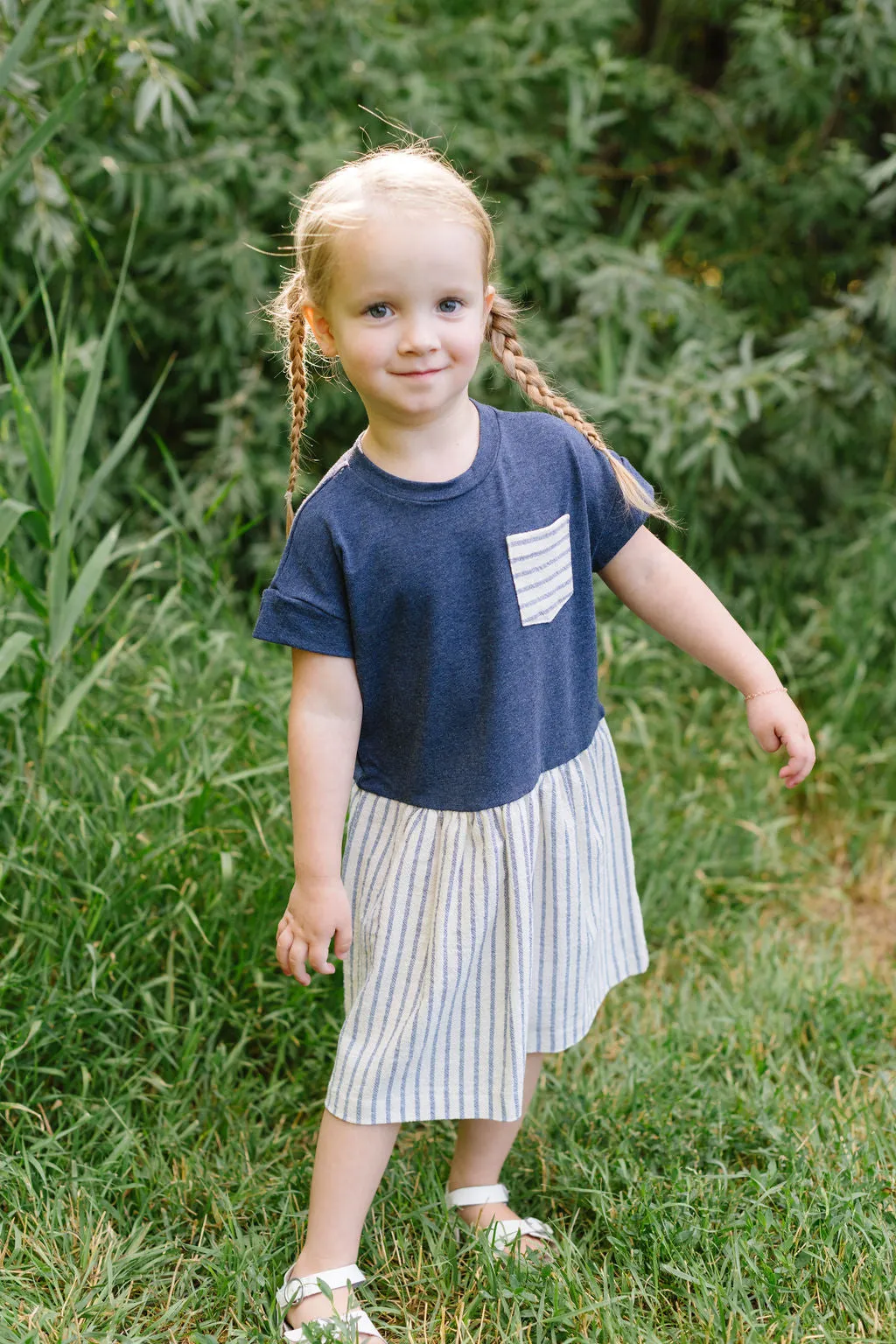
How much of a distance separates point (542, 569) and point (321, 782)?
1.14 ft

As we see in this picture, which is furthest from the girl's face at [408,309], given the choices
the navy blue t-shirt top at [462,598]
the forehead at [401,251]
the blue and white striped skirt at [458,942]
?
the blue and white striped skirt at [458,942]

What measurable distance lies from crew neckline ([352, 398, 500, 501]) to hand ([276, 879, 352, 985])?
17.8 inches

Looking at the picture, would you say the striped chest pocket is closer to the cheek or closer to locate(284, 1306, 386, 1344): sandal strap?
the cheek

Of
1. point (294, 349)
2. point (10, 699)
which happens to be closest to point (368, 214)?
point (294, 349)

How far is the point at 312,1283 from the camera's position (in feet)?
5.27

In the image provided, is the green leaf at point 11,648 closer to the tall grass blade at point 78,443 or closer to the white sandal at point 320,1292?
the tall grass blade at point 78,443

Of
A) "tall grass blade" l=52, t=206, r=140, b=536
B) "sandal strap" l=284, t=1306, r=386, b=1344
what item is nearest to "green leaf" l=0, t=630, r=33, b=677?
"tall grass blade" l=52, t=206, r=140, b=536

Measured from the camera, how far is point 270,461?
10.2 feet

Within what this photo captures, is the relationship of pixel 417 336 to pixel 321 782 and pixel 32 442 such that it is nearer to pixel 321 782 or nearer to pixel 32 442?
pixel 321 782

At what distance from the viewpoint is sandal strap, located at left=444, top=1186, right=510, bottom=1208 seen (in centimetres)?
176

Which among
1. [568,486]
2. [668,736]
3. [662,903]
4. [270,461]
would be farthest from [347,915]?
[270,461]

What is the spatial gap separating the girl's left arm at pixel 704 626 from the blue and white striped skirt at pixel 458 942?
0.20 meters

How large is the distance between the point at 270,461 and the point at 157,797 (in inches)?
45.7

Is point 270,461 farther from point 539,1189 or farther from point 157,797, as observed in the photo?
point 539,1189
